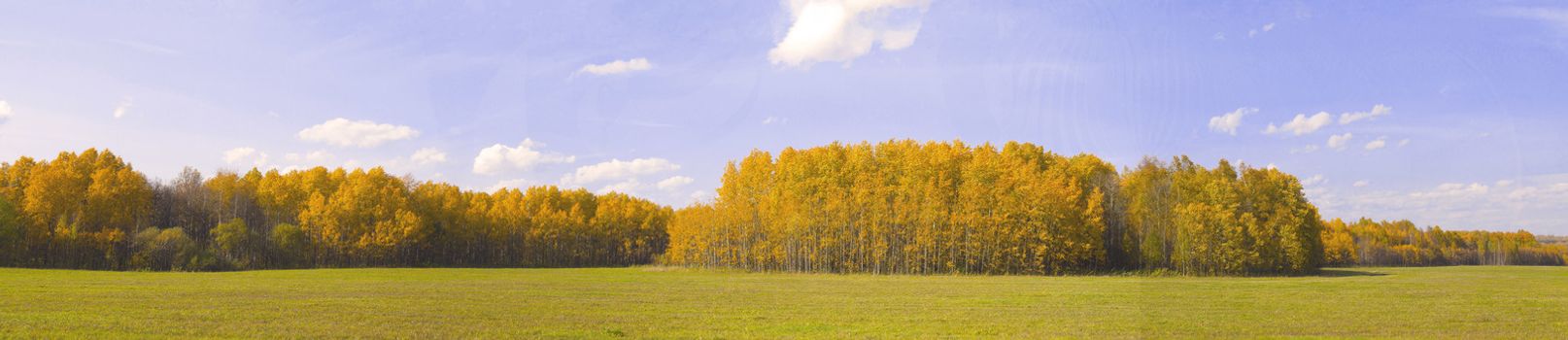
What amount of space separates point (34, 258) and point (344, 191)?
24415 mm

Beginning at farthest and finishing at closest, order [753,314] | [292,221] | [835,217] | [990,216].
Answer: [292,221]
[835,217]
[990,216]
[753,314]

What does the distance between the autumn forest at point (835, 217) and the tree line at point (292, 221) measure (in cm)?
20

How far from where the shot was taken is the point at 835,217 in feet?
236

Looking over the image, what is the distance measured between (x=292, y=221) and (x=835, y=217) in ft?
192

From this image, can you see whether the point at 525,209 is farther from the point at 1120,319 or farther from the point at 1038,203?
the point at 1120,319

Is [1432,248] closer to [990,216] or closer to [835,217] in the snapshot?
[990,216]

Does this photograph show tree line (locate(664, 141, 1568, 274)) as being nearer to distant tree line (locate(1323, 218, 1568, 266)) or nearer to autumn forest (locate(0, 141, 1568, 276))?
autumn forest (locate(0, 141, 1568, 276))

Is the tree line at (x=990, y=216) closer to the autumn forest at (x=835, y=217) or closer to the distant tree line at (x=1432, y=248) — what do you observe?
the autumn forest at (x=835, y=217)

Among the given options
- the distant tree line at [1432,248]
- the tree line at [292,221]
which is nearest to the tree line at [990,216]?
the tree line at [292,221]

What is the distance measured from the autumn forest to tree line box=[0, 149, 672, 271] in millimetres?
200

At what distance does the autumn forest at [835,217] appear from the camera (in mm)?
68625

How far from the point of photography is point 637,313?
24.2 meters

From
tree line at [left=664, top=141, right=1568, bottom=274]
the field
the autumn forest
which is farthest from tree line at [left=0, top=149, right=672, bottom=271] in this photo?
the field

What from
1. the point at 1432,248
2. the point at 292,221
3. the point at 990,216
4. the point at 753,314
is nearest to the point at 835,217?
the point at 990,216
